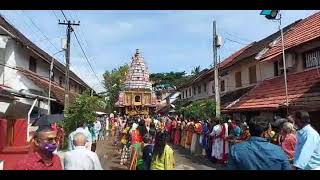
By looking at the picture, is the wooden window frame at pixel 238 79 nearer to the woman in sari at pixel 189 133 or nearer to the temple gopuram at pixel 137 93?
the woman in sari at pixel 189 133

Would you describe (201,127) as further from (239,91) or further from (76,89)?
(76,89)

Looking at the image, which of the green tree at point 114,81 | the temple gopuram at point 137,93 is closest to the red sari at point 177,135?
the temple gopuram at point 137,93

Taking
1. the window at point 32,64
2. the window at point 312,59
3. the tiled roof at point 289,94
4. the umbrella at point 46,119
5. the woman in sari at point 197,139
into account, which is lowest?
the woman in sari at point 197,139

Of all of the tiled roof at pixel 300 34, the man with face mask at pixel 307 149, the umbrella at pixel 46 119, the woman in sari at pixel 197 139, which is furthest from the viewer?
the woman in sari at pixel 197 139

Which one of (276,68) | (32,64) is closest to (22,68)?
(32,64)

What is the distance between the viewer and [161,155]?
707 centimetres

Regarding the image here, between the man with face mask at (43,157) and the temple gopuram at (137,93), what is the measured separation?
50.6 metres

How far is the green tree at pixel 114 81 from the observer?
67.7 m

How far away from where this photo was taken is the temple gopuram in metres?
56.6

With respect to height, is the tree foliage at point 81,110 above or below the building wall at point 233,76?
below

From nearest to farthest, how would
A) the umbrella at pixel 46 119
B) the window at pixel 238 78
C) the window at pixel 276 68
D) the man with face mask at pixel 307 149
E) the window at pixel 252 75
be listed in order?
the man with face mask at pixel 307 149, the umbrella at pixel 46 119, the window at pixel 276 68, the window at pixel 252 75, the window at pixel 238 78

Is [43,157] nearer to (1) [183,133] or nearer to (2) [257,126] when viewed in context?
(2) [257,126]

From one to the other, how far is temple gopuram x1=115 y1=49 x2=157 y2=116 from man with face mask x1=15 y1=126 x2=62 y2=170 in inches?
1993
